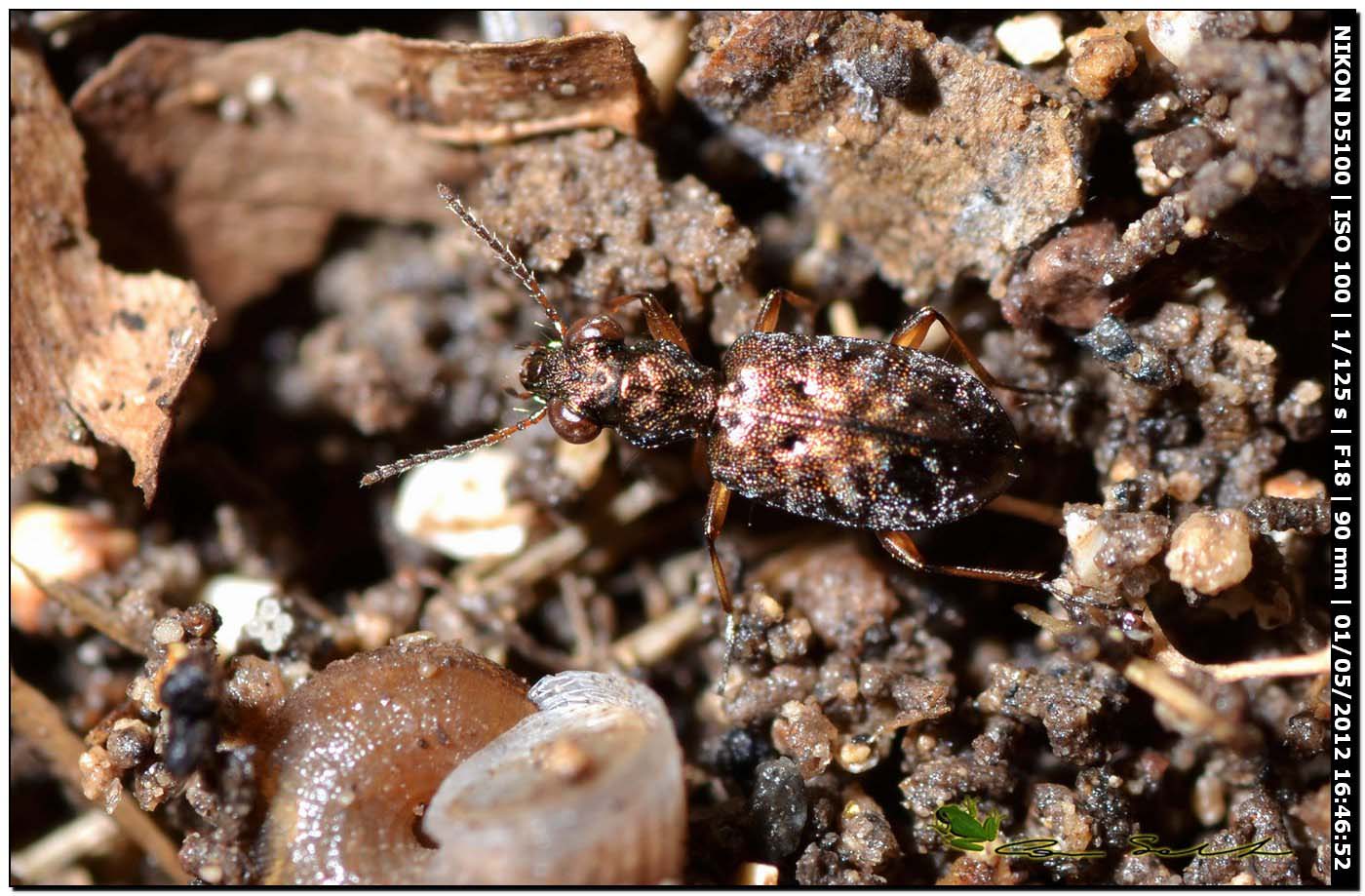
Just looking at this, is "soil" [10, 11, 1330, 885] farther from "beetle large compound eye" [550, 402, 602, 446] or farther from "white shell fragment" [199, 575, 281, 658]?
"beetle large compound eye" [550, 402, 602, 446]

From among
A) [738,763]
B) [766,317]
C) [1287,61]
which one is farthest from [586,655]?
[1287,61]

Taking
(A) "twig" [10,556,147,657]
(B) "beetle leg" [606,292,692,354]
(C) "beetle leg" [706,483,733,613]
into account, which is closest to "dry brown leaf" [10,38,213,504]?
(A) "twig" [10,556,147,657]

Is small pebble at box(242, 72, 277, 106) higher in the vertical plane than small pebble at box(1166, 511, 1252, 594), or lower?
higher

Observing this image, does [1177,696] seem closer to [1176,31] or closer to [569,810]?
[569,810]

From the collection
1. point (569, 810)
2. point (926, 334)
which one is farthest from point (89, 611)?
point (926, 334)

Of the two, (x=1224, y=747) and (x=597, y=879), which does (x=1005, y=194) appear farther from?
(x=597, y=879)
